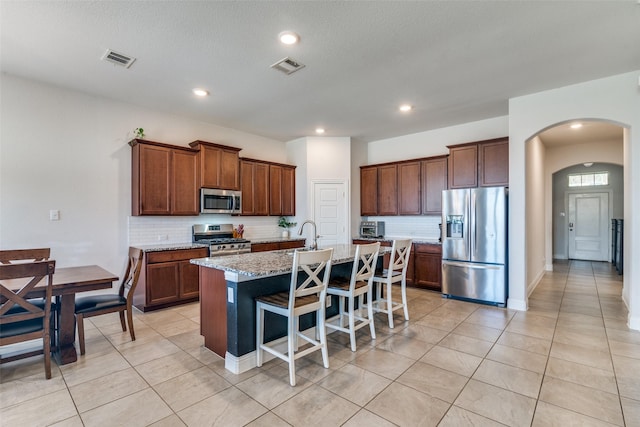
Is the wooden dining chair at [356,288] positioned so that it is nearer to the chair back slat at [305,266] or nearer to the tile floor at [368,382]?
the tile floor at [368,382]

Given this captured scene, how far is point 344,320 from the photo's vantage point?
3.62 meters

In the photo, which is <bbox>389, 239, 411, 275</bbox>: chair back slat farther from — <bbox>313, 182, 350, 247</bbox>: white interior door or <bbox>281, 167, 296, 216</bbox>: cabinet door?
<bbox>281, 167, 296, 216</bbox>: cabinet door

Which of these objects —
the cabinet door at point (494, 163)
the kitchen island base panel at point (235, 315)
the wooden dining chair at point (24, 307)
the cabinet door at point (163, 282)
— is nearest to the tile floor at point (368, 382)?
the kitchen island base panel at point (235, 315)

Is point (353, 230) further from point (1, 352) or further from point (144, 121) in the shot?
point (1, 352)

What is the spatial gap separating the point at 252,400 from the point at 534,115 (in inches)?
184

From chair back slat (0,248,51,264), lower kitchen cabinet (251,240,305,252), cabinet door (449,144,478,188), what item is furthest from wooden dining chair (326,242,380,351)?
chair back slat (0,248,51,264)

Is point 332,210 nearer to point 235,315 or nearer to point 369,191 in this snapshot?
point 369,191

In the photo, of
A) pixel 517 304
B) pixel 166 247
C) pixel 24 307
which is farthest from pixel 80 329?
pixel 517 304

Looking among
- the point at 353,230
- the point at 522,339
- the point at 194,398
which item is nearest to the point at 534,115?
the point at 522,339

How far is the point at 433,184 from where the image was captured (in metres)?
5.60

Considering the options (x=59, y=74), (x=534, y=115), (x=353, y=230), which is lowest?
(x=353, y=230)

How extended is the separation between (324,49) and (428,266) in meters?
3.87

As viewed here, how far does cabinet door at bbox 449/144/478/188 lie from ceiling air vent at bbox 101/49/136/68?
4625 mm

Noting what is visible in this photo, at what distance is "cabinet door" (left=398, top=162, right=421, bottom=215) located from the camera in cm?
580
